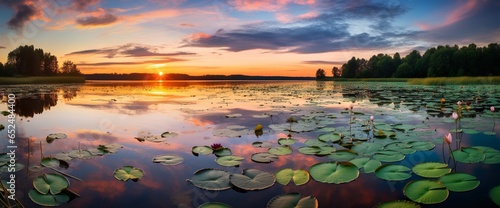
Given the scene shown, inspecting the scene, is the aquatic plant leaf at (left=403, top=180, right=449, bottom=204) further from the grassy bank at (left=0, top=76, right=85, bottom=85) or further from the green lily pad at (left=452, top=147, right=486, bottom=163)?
the grassy bank at (left=0, top=76, right=85, bottom=85)

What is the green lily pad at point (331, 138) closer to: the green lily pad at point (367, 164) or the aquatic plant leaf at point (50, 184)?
the green lily pad at point (367, 164)

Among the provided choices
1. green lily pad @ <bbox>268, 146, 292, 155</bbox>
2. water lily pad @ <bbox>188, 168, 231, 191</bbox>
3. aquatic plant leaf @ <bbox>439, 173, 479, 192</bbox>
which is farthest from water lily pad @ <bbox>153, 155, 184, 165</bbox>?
aquatic plant leaf @ <bbox>439, 173, 479, 192</bbox>

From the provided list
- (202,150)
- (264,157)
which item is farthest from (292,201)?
(202,150)

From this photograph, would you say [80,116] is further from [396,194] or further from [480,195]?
[480,195]

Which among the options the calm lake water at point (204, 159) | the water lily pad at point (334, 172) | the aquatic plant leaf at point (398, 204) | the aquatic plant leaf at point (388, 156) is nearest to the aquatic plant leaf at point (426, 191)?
the calm lake water at point (204, 159)

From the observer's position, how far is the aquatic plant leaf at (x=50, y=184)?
248 cm

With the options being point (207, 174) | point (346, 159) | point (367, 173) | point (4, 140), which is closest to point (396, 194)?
point (367, 173)

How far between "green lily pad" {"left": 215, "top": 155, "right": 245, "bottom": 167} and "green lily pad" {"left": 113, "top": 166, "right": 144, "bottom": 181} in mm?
908

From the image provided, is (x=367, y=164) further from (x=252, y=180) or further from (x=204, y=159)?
(x=204, y=159)

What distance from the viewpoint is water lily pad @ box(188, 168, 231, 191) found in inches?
100

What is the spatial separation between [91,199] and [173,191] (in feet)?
2.34

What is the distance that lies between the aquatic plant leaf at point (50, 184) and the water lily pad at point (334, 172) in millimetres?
2459

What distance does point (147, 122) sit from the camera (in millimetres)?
6812

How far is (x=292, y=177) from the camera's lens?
2744 mm
